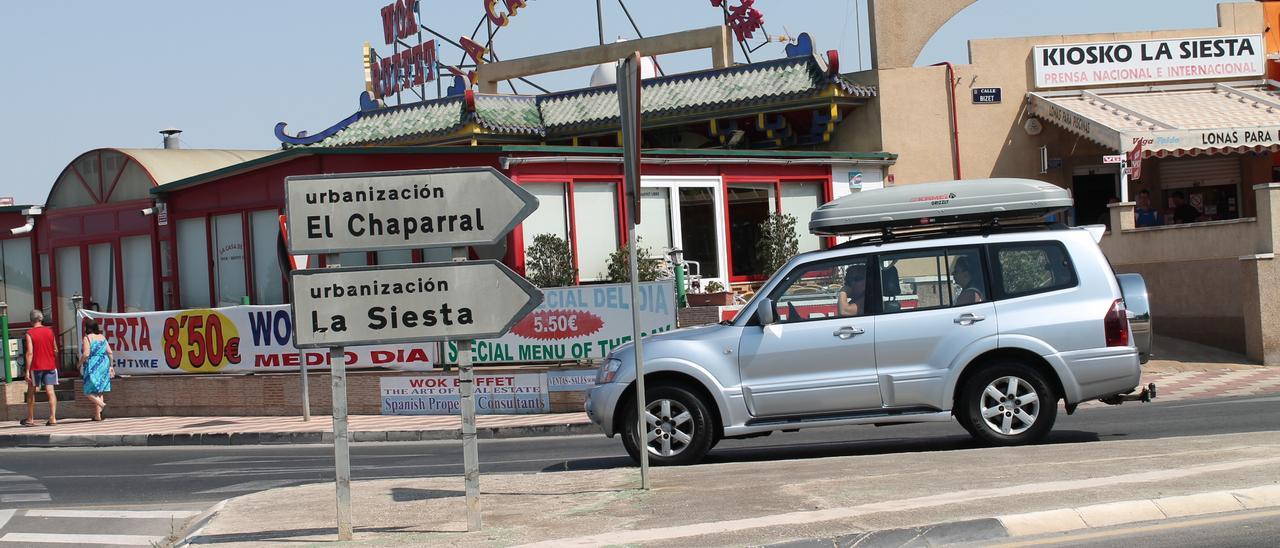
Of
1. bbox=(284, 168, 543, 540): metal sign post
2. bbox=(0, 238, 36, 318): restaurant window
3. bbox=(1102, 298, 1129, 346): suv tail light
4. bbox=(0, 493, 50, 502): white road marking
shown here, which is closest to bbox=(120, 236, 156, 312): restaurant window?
bbox=(0, 238, 36, 318): restaurant window

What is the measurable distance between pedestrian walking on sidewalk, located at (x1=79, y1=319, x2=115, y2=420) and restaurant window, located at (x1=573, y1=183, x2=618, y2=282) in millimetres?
7703

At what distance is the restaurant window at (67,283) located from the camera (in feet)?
94.5

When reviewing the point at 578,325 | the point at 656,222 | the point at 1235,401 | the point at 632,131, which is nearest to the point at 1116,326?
the point at 632,131

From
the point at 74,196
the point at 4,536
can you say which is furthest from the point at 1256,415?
the point at 74,196

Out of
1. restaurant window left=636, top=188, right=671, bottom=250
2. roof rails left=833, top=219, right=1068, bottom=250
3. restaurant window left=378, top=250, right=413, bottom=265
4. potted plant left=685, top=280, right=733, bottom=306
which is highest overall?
restaurant window left=636, top=188, right=671, bottom=250

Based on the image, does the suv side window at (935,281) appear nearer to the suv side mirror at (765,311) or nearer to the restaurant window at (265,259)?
the suv side mirror at (765,311)

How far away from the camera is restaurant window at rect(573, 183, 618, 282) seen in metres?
22.1

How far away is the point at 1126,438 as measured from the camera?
36.6ft

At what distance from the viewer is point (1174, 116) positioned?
23312 millimetres

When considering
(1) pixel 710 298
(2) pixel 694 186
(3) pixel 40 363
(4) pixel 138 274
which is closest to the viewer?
(1) pixel 710 298

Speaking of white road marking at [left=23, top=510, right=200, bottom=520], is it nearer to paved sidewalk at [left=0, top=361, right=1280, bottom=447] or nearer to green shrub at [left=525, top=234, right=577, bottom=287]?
paved sidewalk at [left=0, top=361, right=1280, bottom=447]

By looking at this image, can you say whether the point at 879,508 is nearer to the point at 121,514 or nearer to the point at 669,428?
the point at 669,428

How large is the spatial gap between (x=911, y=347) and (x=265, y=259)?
1649 centimetres

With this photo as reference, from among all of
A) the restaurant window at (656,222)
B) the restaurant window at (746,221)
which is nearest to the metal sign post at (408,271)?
the restaurant window at (656,222)
